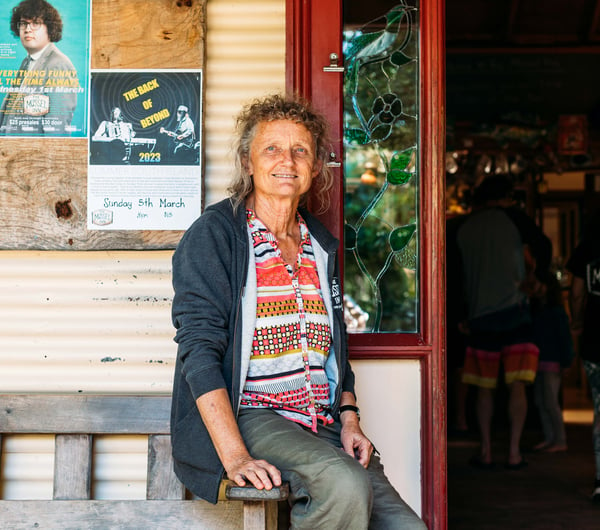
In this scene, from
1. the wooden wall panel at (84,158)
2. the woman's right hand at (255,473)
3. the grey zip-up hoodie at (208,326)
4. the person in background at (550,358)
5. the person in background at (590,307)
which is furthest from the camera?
the person in background at (550,358)

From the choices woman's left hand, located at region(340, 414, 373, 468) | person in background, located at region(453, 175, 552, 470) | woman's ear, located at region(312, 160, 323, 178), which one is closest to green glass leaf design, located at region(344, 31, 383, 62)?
woman's ear, located at region(312, 160, 323, 178)

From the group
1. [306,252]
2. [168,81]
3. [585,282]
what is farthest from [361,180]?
[585,282]

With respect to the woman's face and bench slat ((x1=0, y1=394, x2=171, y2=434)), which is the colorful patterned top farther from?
bench slat ((x1=0, y1=394, x2=171, y2=434))

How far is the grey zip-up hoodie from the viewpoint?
92.4 inches

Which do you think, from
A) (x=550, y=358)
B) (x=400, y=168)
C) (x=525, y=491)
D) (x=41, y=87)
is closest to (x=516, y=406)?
(x=525, y=491)

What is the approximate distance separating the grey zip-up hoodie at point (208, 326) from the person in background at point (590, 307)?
9.27 ft

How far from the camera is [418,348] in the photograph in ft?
9.98

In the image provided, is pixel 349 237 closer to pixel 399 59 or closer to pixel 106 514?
pixel 399 59

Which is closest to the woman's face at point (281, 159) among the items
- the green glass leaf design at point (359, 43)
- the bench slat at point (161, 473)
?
the green glass leaf design at point (359, 43)

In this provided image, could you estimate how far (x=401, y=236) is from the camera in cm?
313

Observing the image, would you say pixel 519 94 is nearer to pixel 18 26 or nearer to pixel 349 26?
pixel 349 26

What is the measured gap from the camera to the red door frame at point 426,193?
3.01 metres

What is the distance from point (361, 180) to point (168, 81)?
0.84 m

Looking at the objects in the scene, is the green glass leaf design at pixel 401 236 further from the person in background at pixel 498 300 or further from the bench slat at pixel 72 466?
the person in background at pixel 498 300
